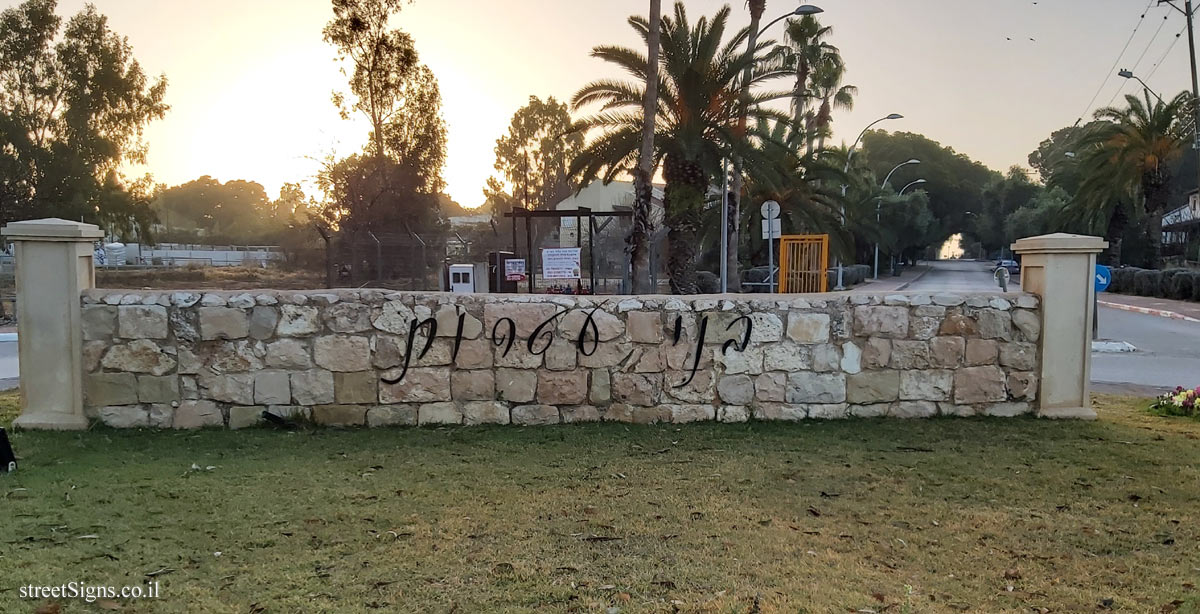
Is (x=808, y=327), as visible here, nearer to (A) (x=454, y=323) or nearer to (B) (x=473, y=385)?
(B) (x=473, y=385)

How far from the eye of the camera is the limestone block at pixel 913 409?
639 centimetres

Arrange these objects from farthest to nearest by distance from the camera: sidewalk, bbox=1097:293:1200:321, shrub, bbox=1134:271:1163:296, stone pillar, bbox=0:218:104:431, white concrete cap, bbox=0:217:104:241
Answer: shrub, bbox=1134:271:1163:296 → sidewalk, bbox=1097:293:1200:321 → stone pillar, bbox=0:218:104:431 → white concrete cap, bbox=0:217:104:241

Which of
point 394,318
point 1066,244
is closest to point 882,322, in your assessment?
point 1066,244

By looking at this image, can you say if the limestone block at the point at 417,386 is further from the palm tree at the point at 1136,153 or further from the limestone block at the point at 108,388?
the palm tree at the point at 1136,153

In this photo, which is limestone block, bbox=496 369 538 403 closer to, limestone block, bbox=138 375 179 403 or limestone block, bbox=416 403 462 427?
limestone block, bbox=416 403 462 427

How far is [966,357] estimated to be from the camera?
251 inches

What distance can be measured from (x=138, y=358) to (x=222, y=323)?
0.71 metres

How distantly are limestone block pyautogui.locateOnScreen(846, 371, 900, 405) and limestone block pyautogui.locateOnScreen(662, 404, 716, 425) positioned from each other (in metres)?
1.21

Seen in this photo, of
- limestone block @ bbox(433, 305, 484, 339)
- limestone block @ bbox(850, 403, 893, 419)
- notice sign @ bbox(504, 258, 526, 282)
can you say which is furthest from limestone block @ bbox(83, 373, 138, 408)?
notice sign @ bbox(504, 258, 526, 282)

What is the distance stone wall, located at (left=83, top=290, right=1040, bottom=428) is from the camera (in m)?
5.96

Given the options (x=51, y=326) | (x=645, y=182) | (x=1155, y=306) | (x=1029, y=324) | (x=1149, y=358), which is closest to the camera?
(x=51, y=326)

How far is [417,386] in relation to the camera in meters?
6.14

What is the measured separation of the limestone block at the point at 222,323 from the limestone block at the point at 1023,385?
646 centimetres

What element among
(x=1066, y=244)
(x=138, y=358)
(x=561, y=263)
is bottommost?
(x=138, y=358)
